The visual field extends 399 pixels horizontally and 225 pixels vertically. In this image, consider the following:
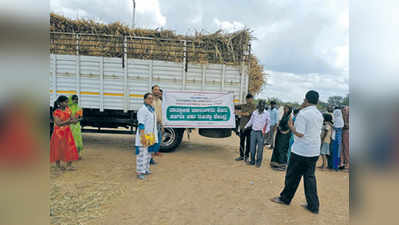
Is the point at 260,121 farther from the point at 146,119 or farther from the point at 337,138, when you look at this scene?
the point at 146,119

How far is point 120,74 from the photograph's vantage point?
5773mm

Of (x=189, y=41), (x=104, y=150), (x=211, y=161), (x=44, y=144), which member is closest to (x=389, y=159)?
(x=44, y=144)

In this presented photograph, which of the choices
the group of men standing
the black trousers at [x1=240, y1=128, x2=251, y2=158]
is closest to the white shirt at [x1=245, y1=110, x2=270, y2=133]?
the black trousers at [x1=240, y1=128, x2=251, y2=158]

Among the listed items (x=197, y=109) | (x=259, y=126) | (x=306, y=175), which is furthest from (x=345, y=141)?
(x=197, y=109)

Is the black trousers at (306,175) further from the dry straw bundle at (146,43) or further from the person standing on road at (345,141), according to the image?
the dry straw bundle at (146,43)

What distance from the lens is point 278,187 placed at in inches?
164

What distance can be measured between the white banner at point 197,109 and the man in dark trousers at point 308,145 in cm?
279

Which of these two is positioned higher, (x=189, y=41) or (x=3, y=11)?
(x=189, y=41)

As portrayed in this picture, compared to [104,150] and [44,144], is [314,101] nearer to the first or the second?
[44,144]

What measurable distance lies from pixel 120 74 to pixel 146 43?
42.6 inches

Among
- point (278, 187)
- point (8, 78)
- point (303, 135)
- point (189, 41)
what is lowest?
point (278, 187)

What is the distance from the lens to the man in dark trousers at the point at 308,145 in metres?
3.10

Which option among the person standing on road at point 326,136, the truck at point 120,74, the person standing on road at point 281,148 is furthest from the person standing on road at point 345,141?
the truck at point 120,74

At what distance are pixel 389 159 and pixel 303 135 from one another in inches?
102
